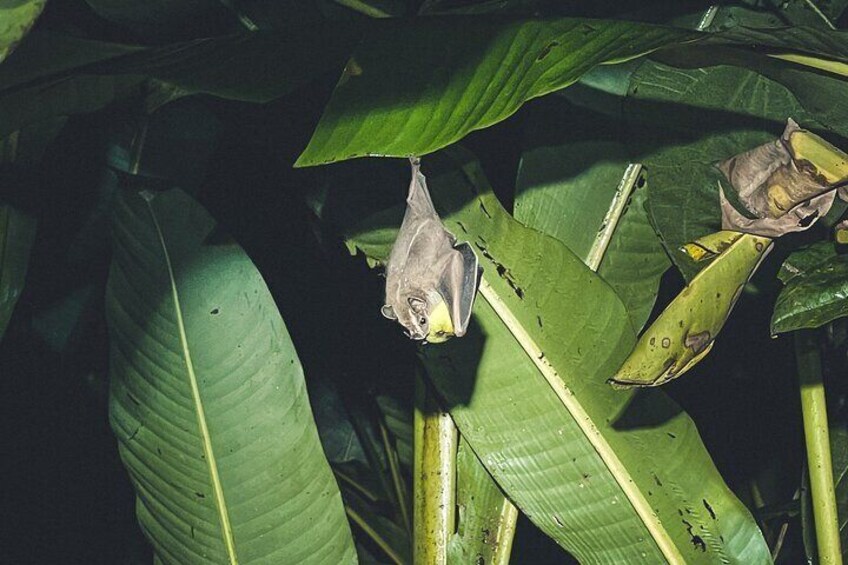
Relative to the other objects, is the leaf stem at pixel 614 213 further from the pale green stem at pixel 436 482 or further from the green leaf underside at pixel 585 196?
the pale green stem at pixel 436 482

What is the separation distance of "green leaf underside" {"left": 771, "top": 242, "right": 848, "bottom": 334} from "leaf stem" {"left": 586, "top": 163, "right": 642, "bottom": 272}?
17 centimetres

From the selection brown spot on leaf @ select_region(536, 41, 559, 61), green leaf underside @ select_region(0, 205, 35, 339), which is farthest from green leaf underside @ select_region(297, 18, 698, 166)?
green leaf underside @ select_region(0, 205, 35, 339)

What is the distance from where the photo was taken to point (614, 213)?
653mm

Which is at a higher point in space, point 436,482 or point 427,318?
point 427,318

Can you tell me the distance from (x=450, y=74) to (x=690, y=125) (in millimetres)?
254

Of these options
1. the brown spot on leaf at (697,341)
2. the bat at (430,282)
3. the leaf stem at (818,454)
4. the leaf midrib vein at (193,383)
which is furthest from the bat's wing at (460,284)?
the leaf stem at (818,454)

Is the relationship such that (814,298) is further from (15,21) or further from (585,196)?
(15,21)

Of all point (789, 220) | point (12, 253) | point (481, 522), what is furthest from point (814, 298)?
point (12, 253)

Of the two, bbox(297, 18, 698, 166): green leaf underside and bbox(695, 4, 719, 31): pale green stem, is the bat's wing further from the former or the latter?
bbox(695, 4, 719, 31): pale green stem

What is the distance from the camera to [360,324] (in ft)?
3.16

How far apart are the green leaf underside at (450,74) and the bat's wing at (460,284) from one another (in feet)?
0.23

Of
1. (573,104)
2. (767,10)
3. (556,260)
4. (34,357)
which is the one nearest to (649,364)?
(556,260)

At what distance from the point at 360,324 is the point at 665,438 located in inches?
17.6

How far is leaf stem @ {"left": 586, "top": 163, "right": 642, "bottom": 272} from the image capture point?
2.14ft
